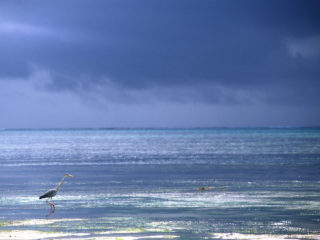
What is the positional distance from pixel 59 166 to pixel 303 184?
94.3ft

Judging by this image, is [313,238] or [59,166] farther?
[59,166]

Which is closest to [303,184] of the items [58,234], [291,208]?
[291,208]

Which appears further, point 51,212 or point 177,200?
point 177,200

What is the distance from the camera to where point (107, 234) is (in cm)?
2100

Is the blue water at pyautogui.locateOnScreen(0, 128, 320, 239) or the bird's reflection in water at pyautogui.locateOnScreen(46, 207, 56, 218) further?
the bird's reflection in water at pyautogui.locateOnScreen(46, 207, 56, 218)

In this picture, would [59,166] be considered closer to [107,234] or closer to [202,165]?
[202,165]

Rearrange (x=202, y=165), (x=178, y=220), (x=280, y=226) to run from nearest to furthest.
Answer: (x=280, y=226) → (x=178, y=220) → (x=202, y=165)

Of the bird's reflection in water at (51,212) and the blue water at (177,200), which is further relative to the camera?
the bird's reflection in water at (51,212)

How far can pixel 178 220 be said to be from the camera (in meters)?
23.9

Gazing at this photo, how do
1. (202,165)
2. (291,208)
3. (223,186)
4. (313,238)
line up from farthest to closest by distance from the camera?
(202,165) < (223,186) < (291,208) < (313,238)

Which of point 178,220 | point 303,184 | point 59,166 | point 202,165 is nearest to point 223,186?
point 303,184

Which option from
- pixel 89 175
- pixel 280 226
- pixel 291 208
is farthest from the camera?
pixel 89 175

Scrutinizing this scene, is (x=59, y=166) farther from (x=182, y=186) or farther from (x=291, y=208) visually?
(x=291, y=208)

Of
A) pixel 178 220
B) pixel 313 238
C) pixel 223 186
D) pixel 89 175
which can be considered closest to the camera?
pixel 313 238
